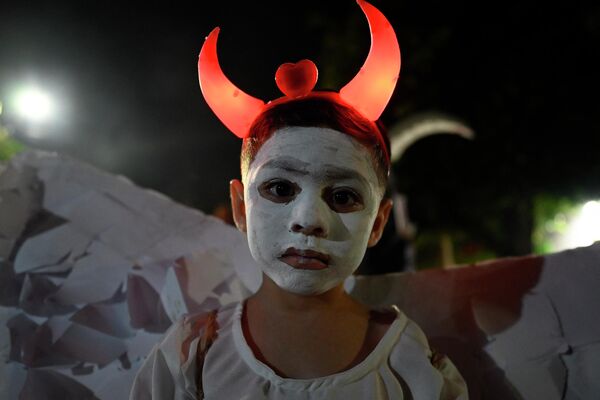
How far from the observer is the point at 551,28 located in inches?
262

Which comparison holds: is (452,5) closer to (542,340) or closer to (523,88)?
(523,88)

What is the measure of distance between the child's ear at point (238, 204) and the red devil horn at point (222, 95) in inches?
6.9

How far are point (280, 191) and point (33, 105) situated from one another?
4.26m

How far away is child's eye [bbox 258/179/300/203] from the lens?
5.09ft

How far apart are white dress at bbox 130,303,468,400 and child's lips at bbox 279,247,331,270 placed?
30 cm

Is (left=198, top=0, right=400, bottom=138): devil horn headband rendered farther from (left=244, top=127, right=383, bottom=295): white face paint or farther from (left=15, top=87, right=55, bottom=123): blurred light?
(left=15, top=87, right=55, bottom=123): blurred light

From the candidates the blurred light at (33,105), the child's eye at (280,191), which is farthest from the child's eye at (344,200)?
the blurred light at (33,105)

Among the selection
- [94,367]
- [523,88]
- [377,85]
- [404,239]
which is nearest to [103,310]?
[94,367]

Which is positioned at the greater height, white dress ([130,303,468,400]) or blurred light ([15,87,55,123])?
blurred light ([15,87,55,123])

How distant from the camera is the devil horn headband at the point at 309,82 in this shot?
1637mm

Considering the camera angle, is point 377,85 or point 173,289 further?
point 173,289

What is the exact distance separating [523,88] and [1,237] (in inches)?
252

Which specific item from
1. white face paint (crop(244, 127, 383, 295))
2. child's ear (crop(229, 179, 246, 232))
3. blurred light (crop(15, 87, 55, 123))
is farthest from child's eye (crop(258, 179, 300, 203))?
blurred light (crop(15, 87, 55, 123))

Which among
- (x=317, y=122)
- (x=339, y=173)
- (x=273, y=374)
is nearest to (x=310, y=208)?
(x=339, y=173)
